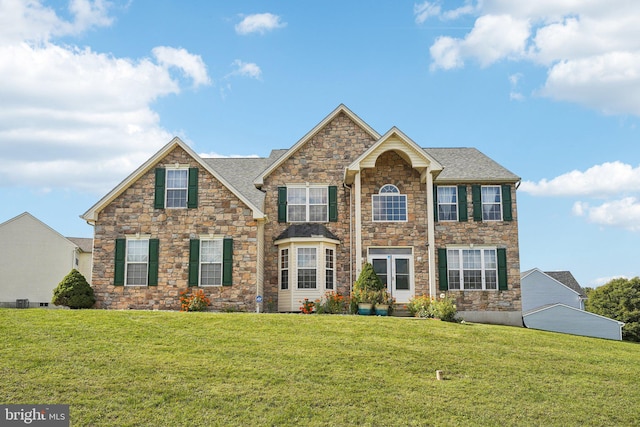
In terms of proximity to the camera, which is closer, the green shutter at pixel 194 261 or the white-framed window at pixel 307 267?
the green shutter at pixel 194 261

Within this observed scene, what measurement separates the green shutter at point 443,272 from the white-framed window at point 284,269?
6021 millimetres

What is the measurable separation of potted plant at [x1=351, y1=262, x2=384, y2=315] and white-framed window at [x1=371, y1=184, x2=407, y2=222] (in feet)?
9.01

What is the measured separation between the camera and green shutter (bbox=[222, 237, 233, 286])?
2411 centimetres

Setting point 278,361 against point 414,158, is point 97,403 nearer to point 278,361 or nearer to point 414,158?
point 278,361

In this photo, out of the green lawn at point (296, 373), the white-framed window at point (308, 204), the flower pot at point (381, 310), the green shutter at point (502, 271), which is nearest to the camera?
the green lawn at point (296, 373)

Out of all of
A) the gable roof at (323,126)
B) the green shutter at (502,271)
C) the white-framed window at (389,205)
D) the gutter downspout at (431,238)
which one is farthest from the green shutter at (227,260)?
the green shutter at (502,271)

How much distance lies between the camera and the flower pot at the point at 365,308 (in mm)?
22969

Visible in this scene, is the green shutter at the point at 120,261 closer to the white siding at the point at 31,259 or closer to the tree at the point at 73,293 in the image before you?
the tree at the point at 73,293

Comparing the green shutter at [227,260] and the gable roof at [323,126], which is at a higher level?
the gable roof at [323,126]

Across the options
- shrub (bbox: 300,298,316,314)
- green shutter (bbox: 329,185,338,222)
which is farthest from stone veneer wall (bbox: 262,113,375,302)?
shrub (bbox: 300,298,316,314)

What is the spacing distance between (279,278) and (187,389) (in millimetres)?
12289

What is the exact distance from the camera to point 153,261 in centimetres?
2436

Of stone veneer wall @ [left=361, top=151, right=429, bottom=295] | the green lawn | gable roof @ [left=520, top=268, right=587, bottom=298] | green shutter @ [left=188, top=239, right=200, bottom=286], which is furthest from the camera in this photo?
gable roof @ [left=520, top=268, right=587, bottom=298]

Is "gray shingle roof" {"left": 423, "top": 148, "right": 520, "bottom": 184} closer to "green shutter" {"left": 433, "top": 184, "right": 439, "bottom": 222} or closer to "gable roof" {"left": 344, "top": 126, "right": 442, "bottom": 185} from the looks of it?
"green shutter" {"left": 433, "top": 184, "right": 439, "bottom": 222}
